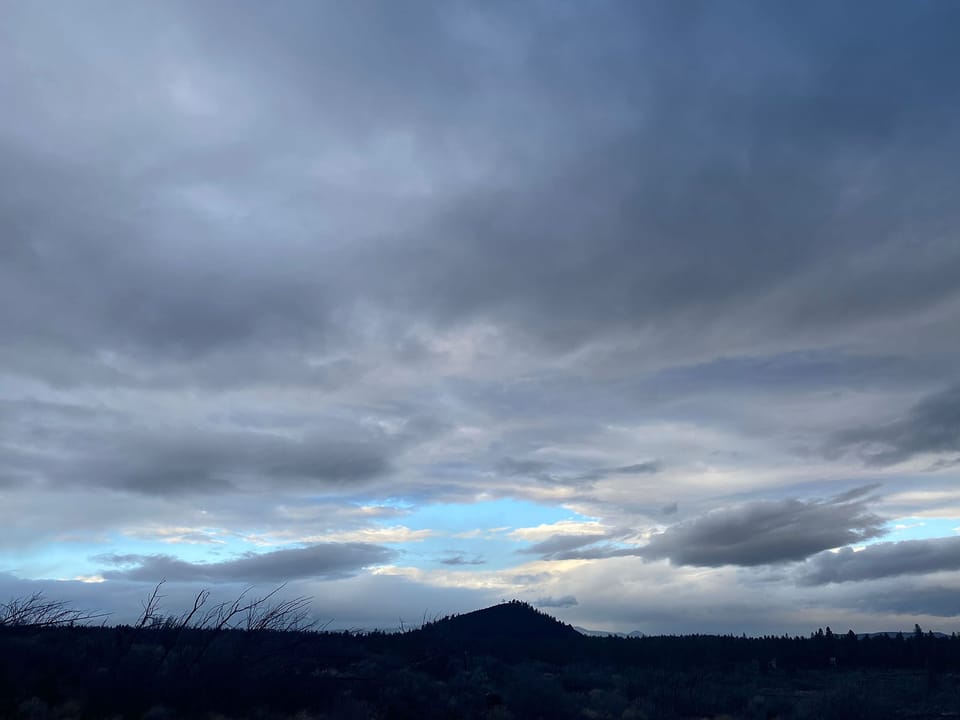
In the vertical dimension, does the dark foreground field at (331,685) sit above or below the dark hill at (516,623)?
below

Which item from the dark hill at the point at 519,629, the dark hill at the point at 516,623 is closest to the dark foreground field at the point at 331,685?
the dark hill at the point at 519,629

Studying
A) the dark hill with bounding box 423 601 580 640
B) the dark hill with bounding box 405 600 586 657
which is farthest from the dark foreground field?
the dark hill with bounding box 423 601 580 640

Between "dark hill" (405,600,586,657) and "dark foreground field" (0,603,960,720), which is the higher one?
"dark hill" (405,600,586,657)

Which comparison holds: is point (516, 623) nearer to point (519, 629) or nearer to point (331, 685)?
point (519, 629)

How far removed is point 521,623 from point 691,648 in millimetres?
25926

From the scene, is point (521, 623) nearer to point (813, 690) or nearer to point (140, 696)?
point (813, 690)

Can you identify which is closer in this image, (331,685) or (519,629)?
(331,685)

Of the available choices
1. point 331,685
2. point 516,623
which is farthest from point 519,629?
point 331,685

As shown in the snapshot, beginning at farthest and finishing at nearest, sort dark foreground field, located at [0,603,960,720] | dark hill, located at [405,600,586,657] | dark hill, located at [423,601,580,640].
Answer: dark hill, located at [423,601,580,640]
dark hill, located at [405,600,586,657]
dark foreground field, located at [0,603,960,720]

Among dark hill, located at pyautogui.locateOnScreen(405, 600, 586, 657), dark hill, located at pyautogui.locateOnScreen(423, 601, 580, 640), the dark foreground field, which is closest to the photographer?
the dark foreground field

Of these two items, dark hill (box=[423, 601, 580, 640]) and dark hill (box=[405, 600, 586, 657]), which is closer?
dark hill (box=[405, 600, 586, 657])

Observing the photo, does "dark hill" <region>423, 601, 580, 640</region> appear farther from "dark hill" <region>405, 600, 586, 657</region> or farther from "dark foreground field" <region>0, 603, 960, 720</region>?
"dark foreground field" <region>0, 603, 960, 720</region>

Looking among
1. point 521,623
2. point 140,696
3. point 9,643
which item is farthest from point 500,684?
point 521,623

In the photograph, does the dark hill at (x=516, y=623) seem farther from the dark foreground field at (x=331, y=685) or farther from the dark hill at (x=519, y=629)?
the dark foreground field at (x=331, y=685)
